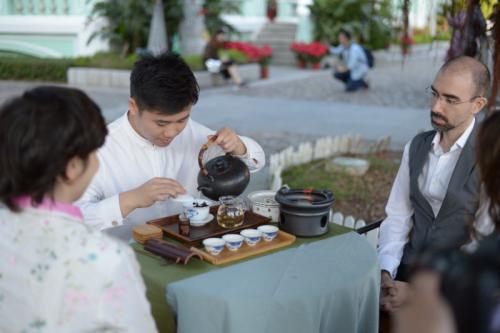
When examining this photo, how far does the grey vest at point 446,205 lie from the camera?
8.38ft

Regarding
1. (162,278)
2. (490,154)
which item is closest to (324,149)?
(162,278)

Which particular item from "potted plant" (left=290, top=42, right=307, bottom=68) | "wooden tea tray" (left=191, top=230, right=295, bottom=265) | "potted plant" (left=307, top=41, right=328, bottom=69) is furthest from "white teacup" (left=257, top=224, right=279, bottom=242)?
"potted plant" (left=290, top=42, right=307, bottom=68)

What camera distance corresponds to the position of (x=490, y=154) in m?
1.60

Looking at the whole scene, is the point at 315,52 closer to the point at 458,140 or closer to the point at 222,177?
the point at 458,140

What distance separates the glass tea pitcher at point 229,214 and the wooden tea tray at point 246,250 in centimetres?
14

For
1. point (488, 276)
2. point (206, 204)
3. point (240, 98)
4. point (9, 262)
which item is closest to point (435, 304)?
point (488, 276)

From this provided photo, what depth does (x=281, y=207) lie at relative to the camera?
2.45 m

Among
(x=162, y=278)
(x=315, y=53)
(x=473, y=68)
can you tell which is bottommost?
(x=162, y=278)

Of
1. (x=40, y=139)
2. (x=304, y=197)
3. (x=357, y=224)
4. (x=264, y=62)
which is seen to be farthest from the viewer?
(x=264, y=62)

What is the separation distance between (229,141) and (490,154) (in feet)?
4.76

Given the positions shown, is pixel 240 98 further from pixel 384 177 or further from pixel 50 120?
pixel 50 120

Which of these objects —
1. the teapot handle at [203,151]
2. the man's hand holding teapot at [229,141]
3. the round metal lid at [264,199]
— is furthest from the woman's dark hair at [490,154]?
the man's hand holding teapot at [229,141]

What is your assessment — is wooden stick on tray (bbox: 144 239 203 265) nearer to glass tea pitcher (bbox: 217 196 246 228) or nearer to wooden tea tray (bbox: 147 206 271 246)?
wooden tea tray (bbox: 147 206 271 246)

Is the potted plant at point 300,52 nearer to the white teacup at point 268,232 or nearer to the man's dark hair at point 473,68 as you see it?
the man's dark hair at point 473,68
